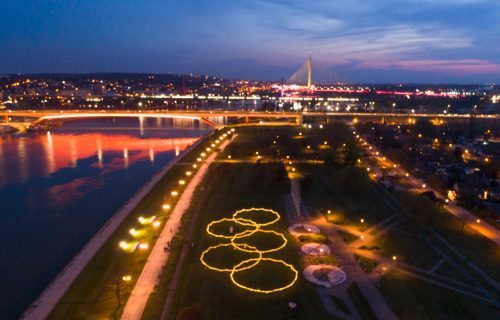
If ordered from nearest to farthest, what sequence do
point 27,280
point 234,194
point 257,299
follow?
point 257,299
point 27,280
point 234,194

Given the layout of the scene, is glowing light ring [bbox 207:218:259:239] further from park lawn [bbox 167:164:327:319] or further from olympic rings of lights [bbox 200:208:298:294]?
park lawn [bbox 167:164:327:319]


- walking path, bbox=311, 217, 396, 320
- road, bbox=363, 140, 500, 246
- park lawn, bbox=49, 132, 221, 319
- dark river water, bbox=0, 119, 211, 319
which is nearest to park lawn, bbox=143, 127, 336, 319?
park lawn, bbox=49, 132, 221, 319

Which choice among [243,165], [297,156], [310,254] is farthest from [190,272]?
[297,156]

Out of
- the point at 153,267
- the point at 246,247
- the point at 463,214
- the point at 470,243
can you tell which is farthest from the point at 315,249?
the point at 463,214

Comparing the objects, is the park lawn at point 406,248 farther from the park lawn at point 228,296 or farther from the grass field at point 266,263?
the park lawn at point 228,296

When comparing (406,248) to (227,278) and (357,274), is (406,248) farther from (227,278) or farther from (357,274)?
(227,278)

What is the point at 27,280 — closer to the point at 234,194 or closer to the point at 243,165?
the point at 234,194

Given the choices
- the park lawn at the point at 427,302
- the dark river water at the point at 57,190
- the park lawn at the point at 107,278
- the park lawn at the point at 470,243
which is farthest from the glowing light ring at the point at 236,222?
the park lawn at the point at 470,243

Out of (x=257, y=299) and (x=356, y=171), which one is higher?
(x=356, y=171)
